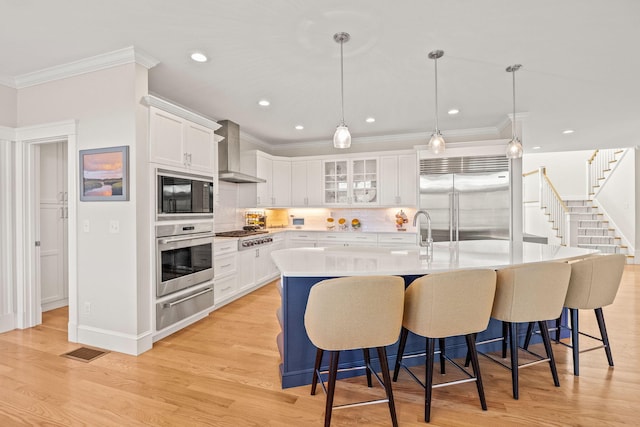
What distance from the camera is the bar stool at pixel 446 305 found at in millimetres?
1854

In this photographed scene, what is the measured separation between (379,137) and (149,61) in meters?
4.19

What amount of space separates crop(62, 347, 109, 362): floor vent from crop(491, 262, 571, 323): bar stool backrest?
3.35 metres

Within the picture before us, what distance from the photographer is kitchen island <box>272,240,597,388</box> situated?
2.10 m

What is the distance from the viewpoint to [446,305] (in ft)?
6.12

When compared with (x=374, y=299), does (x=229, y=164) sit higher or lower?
higher

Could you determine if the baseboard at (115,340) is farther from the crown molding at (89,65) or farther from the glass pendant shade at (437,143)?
the glass pendant shade at (437,143)

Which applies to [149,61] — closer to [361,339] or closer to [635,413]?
[361,339]

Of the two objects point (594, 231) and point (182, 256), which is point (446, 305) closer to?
point (182, 256)

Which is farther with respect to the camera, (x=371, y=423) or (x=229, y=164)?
(x=229, y=164)

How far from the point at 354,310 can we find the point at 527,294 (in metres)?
1.28

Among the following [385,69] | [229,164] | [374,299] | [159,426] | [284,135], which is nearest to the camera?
[374,299]

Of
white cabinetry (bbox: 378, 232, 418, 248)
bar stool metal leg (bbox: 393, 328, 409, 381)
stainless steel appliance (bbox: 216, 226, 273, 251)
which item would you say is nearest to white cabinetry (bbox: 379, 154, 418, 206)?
white cabinetry (bbox: 378, 232, 418, 248)

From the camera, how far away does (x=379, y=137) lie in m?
6.02

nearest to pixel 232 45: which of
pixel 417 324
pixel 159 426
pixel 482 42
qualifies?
pixel 482 42
